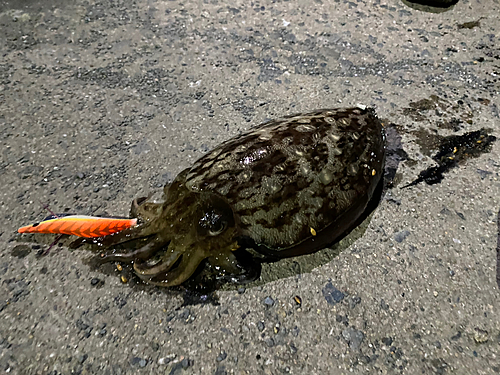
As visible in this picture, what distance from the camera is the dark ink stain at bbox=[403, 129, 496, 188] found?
3197 mm

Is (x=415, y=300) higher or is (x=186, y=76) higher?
(x=186, y=76)

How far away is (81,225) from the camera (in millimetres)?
2615

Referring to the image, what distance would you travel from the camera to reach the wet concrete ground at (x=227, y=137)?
2.28 metres

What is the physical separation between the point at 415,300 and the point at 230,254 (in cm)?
129

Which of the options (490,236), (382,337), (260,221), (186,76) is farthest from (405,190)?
(186,76)

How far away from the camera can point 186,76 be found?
4109 mm

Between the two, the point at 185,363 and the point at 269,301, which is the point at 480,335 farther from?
the point at 185,363

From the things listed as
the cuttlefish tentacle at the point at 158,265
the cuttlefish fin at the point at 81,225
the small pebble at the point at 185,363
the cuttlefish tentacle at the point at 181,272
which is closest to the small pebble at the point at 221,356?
the small pebble at the point at 185,363

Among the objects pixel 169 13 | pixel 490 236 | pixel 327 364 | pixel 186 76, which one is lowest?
pixel 327 364

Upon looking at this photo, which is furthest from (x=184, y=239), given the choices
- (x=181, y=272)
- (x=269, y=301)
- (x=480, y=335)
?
(x=480, y=335)

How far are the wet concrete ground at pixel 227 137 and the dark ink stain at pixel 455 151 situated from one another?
0.07 meters

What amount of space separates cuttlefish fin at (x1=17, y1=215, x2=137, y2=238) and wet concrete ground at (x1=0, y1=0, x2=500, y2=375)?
109 mm

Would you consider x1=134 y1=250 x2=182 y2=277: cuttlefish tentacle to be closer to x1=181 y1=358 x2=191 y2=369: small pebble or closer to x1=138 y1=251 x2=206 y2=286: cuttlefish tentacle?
x1=138 y1=251 x2=206 y2=286: cuttlefish tentacle

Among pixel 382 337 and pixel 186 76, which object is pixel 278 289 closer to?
pixel 382 337
